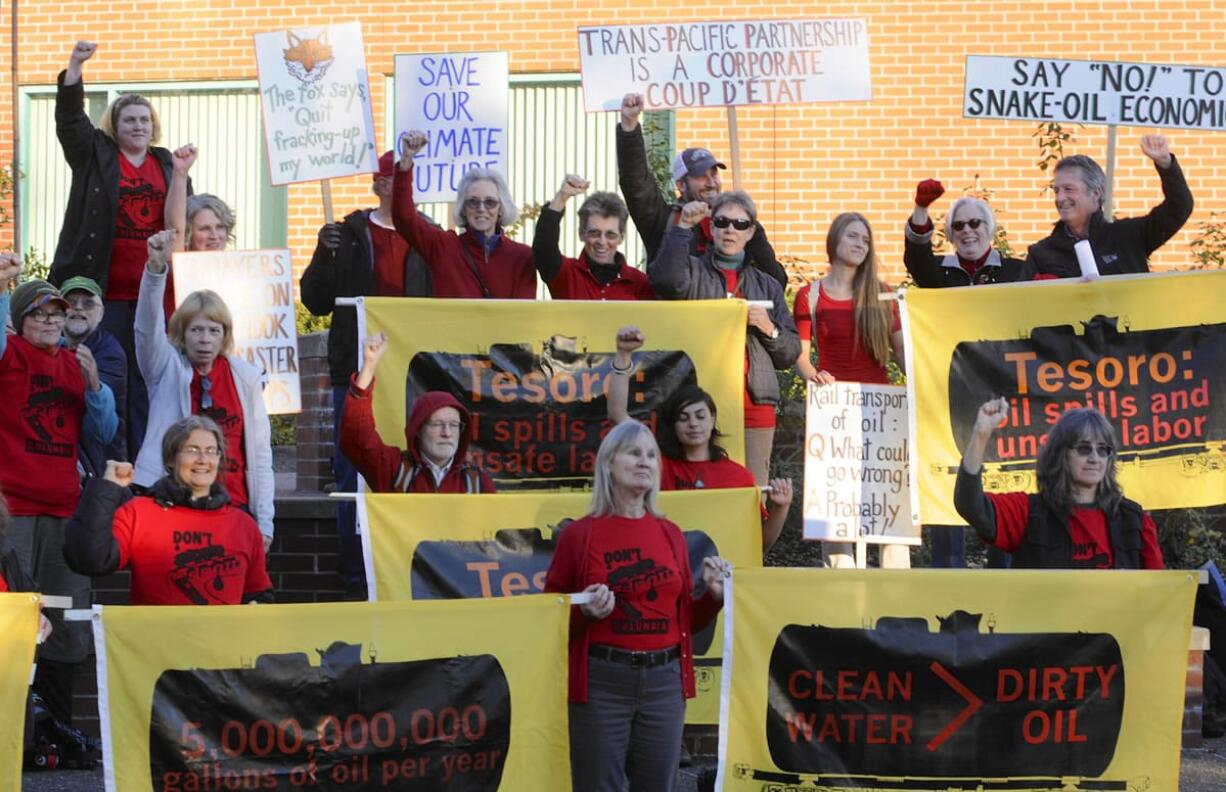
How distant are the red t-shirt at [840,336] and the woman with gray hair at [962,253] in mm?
281

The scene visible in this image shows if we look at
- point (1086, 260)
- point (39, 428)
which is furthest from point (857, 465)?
point (39, 428)

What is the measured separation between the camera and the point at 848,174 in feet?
47.9

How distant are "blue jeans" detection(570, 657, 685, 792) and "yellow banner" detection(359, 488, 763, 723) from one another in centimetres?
108

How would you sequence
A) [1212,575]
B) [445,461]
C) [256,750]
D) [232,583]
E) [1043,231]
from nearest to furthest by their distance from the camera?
[256,750] < [232,583] < [445,461] < [1212,575] < [1043,231]

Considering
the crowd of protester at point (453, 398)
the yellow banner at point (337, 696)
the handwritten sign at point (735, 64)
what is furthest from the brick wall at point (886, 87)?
the yellow banner at point (337, 696)

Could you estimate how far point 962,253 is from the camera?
8.95 meters

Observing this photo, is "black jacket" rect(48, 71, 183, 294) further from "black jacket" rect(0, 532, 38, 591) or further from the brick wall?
the brick wall

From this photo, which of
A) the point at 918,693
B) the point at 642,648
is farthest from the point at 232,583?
the point at 918,693

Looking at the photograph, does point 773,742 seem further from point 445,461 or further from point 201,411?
point 201,411

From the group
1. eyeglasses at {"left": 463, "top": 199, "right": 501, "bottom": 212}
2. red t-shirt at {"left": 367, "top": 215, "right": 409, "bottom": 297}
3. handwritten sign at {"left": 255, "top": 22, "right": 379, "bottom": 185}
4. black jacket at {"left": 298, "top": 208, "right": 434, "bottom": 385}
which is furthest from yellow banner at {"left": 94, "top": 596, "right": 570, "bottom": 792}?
handwritten sign at {"left": 255, "top": 22, "right": 379, "bottom": 185}

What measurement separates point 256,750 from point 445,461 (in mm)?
1765

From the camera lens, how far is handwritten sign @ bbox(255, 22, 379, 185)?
33.7 feet

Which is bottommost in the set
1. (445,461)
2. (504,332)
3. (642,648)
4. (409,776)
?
(409,776)

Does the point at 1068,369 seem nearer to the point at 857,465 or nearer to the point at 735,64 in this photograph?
the point at 857,465
